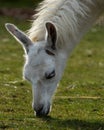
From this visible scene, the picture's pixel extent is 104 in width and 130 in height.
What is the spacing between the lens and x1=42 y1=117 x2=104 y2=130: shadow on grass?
8672mm

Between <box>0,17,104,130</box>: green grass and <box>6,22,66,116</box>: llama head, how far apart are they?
12.2 inches

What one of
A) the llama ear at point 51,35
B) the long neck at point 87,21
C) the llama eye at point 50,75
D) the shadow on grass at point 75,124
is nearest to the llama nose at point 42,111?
the shadow on grass at point 75,124

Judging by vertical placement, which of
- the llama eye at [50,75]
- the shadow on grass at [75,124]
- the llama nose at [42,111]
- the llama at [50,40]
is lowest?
the shadow on grass at [75,124]

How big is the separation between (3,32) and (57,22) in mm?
17520

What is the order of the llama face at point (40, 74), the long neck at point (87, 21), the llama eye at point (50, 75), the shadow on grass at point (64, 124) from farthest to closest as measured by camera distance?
the long neck at point (87, 21)
the llama eye at point (50, 75)
the llama face at point (40, 74)
the shadow on grass at point (64, 124)

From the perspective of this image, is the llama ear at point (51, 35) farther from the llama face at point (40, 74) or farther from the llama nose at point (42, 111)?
the llama nose at point (42, 111)

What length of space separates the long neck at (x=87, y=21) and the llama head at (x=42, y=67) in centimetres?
42

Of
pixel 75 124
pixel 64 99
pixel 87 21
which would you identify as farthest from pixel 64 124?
pixel 64 99

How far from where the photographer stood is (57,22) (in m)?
9.38

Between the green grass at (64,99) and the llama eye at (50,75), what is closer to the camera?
the green grass at (64,99)

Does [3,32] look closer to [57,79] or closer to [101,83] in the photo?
[101,83]

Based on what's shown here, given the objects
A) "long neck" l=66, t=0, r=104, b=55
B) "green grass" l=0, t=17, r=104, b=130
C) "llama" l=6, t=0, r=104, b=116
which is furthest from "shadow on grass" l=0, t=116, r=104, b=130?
"long neck" l=66, t=0, r=104, b=55

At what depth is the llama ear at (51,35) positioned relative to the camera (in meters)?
8.86

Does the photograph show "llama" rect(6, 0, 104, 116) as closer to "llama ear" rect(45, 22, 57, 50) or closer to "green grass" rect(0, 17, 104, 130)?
"llama ear" rect(45, 22, 57, 50)
